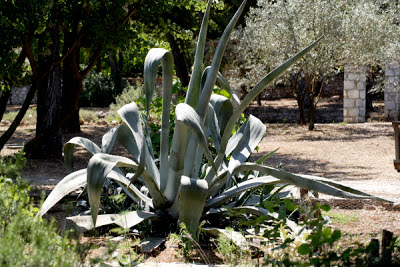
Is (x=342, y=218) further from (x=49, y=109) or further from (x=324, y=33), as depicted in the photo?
(x=324, y=33)

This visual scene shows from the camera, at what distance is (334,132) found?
1370 cm

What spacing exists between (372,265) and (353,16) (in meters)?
11.6

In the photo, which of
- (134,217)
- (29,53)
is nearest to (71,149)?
(134,217)

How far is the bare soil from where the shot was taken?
460 cm

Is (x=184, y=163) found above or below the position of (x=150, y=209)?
above

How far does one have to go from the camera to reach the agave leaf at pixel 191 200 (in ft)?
11.4

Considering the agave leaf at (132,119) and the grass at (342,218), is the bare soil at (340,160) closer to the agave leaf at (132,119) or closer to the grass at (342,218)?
the grass at (342,218)

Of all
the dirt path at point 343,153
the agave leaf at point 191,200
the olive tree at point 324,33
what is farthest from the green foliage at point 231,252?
the olive tree at point 324,33

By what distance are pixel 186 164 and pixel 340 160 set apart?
636 centimetres

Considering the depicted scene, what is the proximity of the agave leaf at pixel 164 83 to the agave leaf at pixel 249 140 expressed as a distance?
0.53m

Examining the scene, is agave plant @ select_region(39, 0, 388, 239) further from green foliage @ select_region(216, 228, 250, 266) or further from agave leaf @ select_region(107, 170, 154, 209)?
green foliage @ select_region(216, 228, 250, 266)

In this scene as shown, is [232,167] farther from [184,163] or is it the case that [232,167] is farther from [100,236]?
[100,236]

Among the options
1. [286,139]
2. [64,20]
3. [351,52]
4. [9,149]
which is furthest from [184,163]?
[351,52]

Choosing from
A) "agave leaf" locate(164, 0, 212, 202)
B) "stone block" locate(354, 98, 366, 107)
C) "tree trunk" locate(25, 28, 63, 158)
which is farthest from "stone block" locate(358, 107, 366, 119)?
"agave leaf" locate(164, 0, 212, 202)
